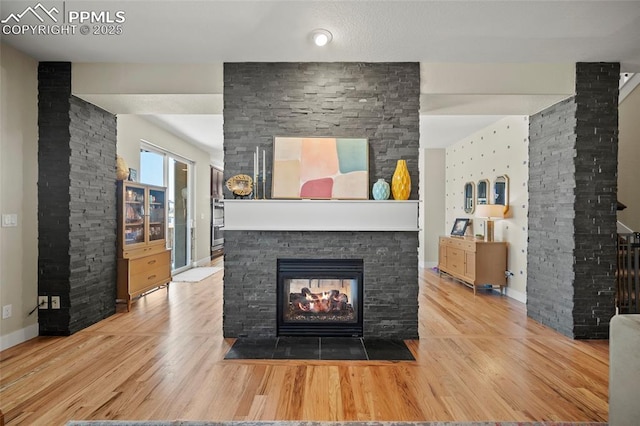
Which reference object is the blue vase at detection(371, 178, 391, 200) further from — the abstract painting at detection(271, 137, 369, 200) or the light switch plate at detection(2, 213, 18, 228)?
the light switch plate at detection(2, 213, 18, 228)

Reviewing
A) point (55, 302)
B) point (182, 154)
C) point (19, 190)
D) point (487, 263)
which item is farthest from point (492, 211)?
point (182, 154)

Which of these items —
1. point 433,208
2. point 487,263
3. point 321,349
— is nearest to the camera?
point 321,349

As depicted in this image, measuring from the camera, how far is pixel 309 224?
297 cm

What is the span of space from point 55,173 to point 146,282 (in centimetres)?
174

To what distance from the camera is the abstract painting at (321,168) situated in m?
3.04

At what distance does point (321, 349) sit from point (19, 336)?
8.78 feet

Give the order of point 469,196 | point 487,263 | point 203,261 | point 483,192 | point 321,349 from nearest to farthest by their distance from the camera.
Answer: point 321,349, point 487,263, point 483,192, point 469,196, point 203,261

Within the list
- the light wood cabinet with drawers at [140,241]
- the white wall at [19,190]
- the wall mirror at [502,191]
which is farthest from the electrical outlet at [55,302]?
the wall mirror at [502,191]

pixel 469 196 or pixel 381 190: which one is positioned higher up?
pixel 469 196

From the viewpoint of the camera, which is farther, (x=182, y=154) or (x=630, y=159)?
(x=182, y=154)

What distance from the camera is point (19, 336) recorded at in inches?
114

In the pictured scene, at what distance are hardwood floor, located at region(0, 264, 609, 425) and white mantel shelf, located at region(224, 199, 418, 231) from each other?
3.59ft

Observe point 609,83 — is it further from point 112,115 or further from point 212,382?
point 112,115

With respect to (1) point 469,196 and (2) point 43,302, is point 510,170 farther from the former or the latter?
(2) point 43,302
